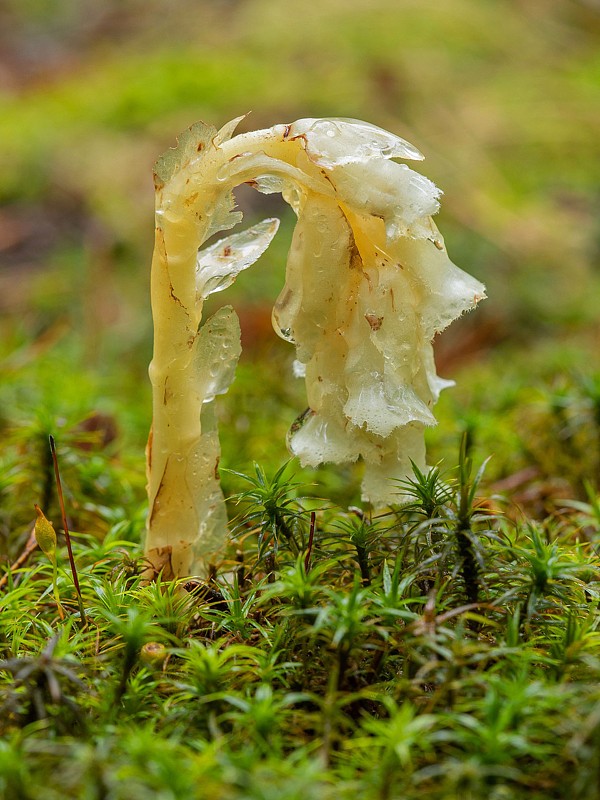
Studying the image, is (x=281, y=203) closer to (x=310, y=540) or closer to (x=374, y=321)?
(x=374, y=321)

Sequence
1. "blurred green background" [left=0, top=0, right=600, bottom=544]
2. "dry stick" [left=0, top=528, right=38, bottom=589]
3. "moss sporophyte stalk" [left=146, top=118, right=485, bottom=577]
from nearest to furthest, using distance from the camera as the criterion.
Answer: "moss sporophyte stalk" [left=146, top=118, right=485, bottom=577] → "dry stick" [left=0, top=528, right=38, bottom=589] → "blurred green background" [left=0, top=0, right=600, bottom=544]

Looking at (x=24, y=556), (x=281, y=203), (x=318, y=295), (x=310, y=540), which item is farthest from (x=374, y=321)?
(x=281, y=203)

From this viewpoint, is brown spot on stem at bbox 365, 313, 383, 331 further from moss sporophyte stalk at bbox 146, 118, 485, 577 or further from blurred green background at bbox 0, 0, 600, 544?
blurred green background at bbox 0, 0, 600, 544

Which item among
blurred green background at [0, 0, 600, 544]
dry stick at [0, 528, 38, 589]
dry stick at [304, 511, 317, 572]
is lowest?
blurred green background at [0, 0, 600, 544]

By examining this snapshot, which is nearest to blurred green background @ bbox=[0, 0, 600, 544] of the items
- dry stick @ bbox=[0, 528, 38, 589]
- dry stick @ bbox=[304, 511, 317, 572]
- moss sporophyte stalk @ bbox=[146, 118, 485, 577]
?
dry stick @ bbox=[0, 528, 38, 589]

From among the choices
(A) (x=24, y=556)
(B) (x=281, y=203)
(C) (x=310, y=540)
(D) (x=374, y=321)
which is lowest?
(B) (x=281, y=203)

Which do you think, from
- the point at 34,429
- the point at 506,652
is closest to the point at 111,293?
the point at 34,429

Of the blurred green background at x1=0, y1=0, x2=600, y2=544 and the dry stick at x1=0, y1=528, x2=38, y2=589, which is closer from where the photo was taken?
the dry stick at x1=0, y1=528, x2=38, y2=589

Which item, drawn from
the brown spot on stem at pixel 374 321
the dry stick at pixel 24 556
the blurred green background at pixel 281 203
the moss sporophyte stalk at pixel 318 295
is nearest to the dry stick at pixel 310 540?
the moss sporophyte stalk at pixel 318 295
